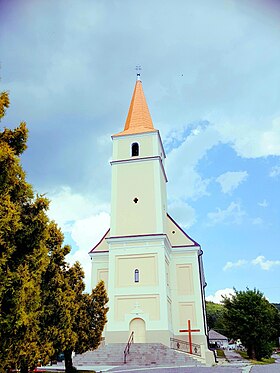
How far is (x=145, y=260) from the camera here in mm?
26438

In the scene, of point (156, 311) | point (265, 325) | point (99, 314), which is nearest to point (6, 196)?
point (99, 314)

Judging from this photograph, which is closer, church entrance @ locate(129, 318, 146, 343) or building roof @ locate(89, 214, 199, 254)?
church entrance @ locate(129, 318, 146, 343)

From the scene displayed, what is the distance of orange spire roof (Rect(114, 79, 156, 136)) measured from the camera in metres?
31.9

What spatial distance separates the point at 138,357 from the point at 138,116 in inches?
820

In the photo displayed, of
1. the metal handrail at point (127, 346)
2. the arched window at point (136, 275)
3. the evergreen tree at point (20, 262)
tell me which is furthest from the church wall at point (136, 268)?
the evergreen tree at point (20, 262)

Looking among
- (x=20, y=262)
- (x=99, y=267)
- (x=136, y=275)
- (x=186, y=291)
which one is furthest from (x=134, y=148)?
(x=20, y=262)

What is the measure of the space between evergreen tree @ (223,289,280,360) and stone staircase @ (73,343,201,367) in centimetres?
862

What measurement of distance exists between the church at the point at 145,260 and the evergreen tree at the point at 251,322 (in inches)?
101

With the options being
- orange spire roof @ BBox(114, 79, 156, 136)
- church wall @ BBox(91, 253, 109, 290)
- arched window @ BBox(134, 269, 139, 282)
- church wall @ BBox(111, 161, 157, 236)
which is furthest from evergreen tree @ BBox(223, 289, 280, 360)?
orange spire roof @ BBox(114, 79, 156, 136)

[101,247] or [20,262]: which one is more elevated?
[101,247]

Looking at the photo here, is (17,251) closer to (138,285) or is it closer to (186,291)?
(138,285)

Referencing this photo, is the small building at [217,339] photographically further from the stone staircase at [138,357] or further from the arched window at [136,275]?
the stone staircase at [138,357]

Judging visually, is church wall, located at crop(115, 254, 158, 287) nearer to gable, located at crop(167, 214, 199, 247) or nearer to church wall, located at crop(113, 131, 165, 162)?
gable, located at crop(167, 214, 199, 247)

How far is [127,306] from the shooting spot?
25438 millimetres
